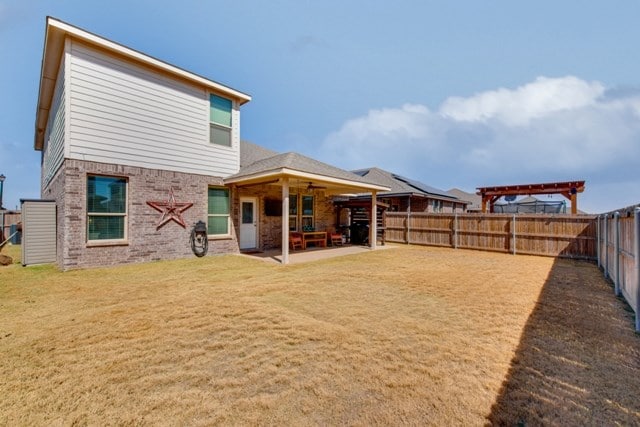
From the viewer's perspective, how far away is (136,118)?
7.94 metres

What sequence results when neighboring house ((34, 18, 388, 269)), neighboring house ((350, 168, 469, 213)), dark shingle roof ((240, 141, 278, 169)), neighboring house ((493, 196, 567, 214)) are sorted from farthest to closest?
1. neighboring house ((493, 196, 567, 214))
2. neighboring house ((350, 168, 469, 213))
3. dark shingle roof ((240, 141, 278, 169))
4. neighboring house ((34, 18, 388, 269))

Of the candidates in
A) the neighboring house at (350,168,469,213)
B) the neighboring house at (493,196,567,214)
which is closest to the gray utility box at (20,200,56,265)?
the neighboring house at (350,168,469,213)

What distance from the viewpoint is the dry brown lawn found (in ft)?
6.72

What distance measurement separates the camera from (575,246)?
986 cm

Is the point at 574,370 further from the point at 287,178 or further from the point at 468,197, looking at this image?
the point at 468,197

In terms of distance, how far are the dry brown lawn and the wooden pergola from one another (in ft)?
35.9

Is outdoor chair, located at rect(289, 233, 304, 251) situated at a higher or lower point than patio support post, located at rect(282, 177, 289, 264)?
lower

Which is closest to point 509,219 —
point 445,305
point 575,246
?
point 575,246

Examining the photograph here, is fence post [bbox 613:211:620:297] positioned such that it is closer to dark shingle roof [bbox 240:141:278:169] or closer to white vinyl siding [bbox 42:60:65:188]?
dark shingle roof [bbox 240:141:278:169]

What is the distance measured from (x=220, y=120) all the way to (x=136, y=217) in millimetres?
4296

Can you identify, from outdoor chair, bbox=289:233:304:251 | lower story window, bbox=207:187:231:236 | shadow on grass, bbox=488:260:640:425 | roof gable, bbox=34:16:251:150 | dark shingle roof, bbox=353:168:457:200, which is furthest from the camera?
dark shingle roof, bbox=353:168:457:200

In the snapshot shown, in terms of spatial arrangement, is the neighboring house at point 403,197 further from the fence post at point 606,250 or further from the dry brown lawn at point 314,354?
the dry brown lawn at point 314,354

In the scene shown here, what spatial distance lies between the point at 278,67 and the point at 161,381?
1352 cm

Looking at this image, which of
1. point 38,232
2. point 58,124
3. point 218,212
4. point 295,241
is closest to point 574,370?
point 295,241
